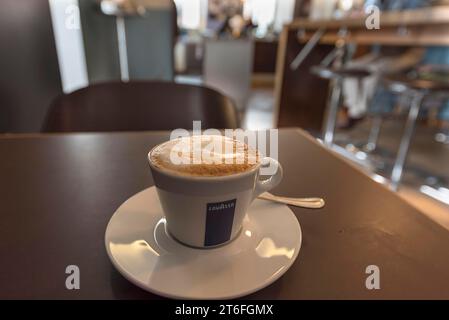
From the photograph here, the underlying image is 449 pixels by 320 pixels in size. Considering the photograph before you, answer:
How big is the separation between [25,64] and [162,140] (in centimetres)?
109

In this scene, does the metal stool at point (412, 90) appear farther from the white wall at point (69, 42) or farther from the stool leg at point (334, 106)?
the white wall at point (69, 42)

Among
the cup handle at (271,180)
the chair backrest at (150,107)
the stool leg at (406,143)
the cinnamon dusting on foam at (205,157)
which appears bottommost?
the stool leg at (406,143)

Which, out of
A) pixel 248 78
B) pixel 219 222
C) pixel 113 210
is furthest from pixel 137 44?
pixel 219 222

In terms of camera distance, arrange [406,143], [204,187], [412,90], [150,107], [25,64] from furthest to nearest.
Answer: [406,143], [412,90], [25,64], [150,107], [204,187]

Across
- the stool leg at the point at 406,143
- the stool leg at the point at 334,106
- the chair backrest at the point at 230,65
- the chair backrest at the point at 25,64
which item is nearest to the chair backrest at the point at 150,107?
the chair backrest at the point at 25,64

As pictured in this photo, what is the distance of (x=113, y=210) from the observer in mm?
351

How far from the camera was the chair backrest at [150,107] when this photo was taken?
803 millimetres

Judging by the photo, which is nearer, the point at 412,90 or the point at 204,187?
the point at 204,187

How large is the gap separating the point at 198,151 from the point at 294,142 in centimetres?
36

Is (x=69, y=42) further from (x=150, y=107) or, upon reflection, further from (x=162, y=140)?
(x=162, y=140)

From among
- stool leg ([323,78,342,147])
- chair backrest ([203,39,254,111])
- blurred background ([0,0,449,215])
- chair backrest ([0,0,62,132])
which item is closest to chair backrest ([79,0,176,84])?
blurred background ([0,0,449,215])

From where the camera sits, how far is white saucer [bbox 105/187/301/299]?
23cm

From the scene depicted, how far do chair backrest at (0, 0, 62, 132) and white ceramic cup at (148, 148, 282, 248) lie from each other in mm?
1223
